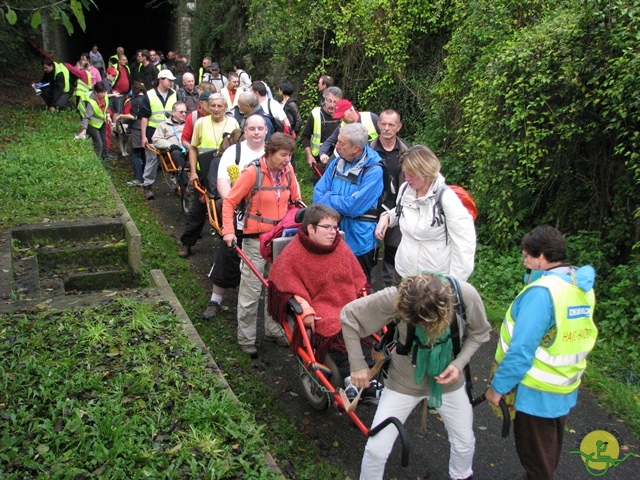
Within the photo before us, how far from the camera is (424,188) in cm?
417

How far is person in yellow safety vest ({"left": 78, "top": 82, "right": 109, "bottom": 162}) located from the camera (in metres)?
11.7

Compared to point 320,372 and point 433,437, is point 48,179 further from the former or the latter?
point 433,437

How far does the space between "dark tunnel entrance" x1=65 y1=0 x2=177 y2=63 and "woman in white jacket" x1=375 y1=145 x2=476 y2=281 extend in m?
25.6

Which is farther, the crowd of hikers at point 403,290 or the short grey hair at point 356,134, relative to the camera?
the short grey hair at point 356,134

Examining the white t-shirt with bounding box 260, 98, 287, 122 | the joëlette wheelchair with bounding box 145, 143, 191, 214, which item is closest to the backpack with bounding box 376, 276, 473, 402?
the white t-shirt with bounding box 260, 98, 287, 122

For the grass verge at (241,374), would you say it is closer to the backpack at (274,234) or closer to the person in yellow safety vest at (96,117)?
the backpack at (274,234)

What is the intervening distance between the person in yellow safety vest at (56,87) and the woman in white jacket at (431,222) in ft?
47.9

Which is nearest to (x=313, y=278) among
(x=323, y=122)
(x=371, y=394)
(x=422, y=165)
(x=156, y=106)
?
(x=371, y=394)

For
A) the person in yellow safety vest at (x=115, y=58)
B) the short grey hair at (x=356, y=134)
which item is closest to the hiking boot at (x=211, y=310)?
the short grey hair at (x=356, y=134)

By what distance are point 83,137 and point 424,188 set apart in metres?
9.63

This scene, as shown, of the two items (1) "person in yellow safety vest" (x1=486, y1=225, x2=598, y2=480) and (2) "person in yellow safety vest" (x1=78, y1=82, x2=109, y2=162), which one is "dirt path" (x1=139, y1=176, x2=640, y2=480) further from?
(2) "person in yellow safety vest" (x1=78, y1=82, x2=109, y2=162)

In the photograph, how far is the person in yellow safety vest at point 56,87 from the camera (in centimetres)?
1617

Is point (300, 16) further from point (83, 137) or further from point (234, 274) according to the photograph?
point (234, 274)

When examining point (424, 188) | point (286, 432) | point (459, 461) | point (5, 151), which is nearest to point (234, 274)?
point (286, 432)
